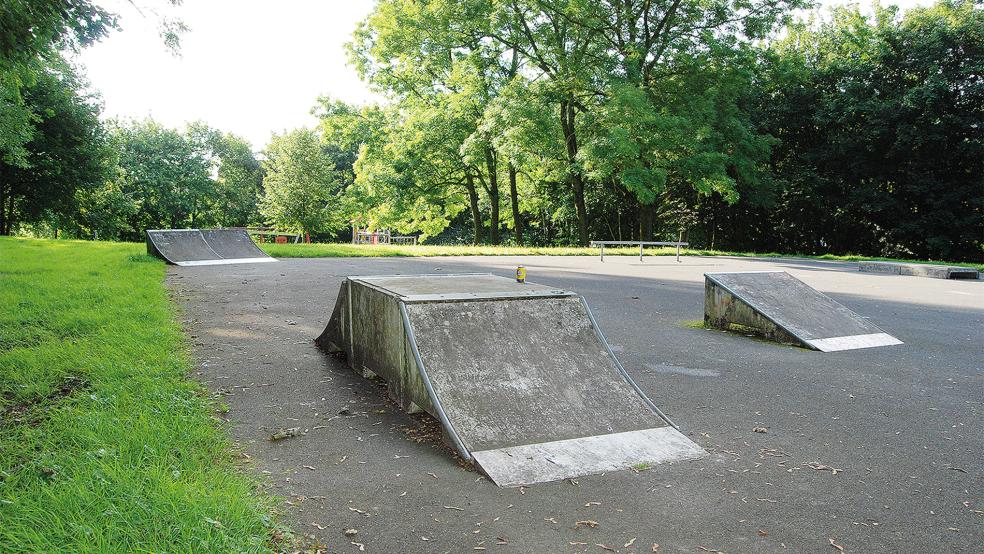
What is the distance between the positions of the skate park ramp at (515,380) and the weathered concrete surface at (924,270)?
14.6m

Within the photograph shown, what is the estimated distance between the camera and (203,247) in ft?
50.5

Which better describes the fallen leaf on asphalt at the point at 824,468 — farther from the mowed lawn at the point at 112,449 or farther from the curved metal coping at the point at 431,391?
the mowed lawn at the point at 112,449

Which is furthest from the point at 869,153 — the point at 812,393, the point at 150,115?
the point at 150,115

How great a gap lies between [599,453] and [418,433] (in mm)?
1070

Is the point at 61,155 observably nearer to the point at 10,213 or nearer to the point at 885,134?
the point at 10,213

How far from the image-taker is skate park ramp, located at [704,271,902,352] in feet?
21.7

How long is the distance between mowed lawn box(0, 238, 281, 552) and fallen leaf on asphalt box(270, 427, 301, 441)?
11.0 inches

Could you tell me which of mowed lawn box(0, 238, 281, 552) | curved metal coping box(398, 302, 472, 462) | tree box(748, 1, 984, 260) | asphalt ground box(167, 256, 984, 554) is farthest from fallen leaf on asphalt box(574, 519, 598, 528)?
tree box(748, 1, 984, 260)

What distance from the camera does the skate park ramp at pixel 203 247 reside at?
1455 centimetres

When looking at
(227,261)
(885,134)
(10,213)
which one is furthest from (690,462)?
(10,213)

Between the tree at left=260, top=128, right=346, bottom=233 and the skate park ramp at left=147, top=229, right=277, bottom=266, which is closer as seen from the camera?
the skate park ramp at left=147, top=229, right=277, bottom=266

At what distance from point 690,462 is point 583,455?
59 centimetres

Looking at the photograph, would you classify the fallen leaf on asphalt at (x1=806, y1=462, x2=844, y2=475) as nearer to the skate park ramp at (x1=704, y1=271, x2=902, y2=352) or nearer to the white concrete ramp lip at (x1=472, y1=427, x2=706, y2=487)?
the white concrete ramp lip at (x1=472, y1=427, x2=706, y2=487)

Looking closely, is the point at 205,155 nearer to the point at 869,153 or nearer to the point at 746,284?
the point at 869,153
